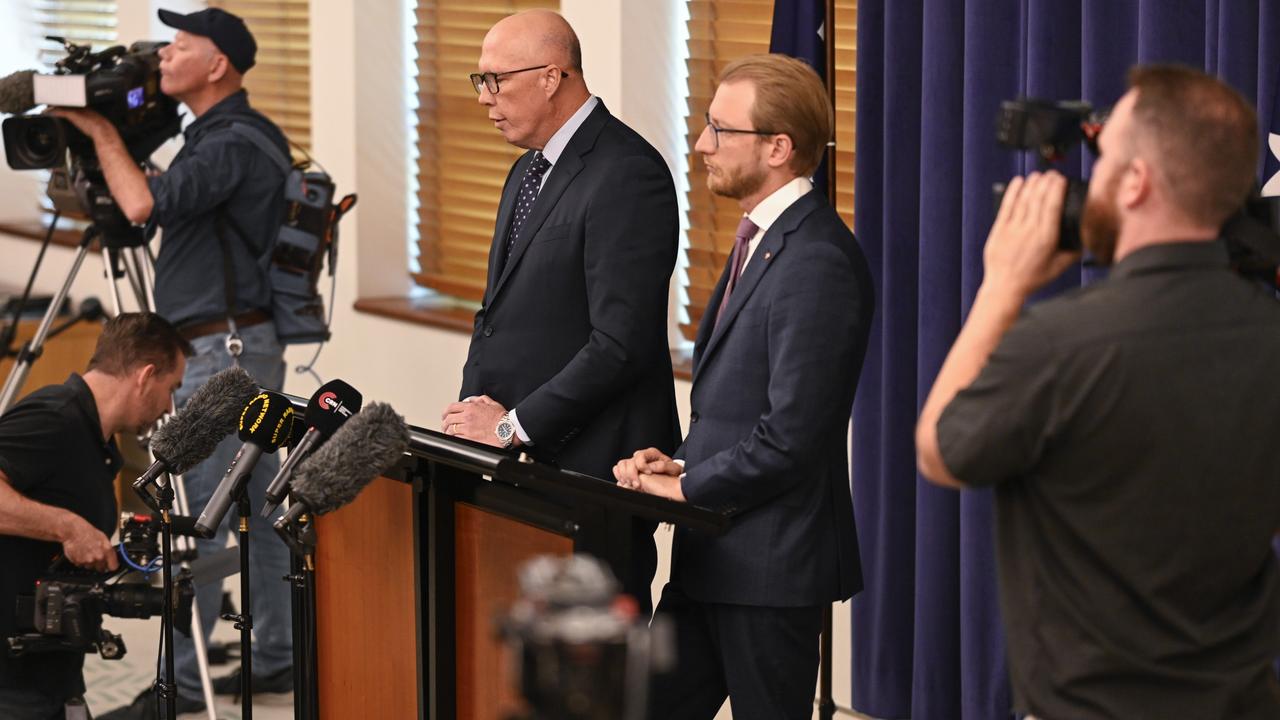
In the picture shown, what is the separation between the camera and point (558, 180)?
2.93m

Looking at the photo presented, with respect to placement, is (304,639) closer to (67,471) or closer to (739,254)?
(67,471)

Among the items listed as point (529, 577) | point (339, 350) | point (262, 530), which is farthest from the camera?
point (339, 350)

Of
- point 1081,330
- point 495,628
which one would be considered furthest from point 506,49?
point 495,628

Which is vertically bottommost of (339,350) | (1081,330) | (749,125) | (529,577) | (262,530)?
(262,530)

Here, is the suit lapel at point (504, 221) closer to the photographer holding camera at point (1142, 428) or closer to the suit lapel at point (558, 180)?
the suit lapel at point (558, 180)

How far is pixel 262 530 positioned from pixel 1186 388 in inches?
121

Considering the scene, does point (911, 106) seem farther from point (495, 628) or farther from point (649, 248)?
point (495, 628)

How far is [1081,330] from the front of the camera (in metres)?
1.55

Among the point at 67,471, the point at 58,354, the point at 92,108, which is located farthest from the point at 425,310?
the point at 67,471

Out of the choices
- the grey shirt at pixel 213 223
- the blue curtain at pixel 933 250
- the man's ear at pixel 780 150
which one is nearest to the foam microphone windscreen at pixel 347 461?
the man's ear at pixel 780 150

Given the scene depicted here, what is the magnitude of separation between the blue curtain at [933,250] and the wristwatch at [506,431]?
1.01 meters

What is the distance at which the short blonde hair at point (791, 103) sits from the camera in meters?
2.46

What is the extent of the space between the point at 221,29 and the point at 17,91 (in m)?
0.54

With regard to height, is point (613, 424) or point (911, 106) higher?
point (911, 106)
